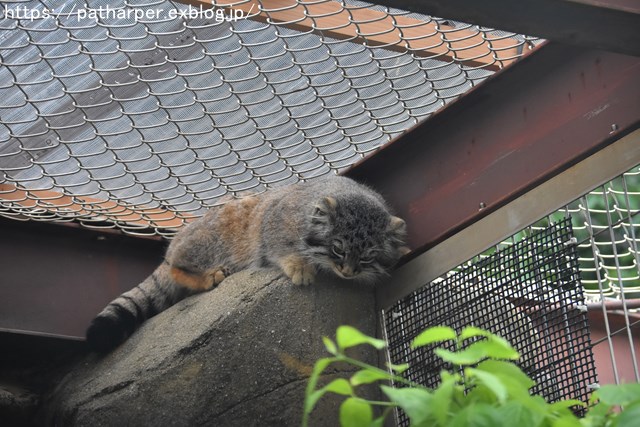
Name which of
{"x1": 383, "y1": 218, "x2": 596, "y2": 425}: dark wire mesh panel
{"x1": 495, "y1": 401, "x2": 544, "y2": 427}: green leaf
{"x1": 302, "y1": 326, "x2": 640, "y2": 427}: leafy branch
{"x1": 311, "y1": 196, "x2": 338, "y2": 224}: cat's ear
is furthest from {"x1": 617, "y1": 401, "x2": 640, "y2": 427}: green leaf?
{"x1": 311, "y1": 196, "x2": 338, "y2": 224}: cat's ear

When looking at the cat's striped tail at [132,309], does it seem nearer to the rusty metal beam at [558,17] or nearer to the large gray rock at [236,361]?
the large gray rock at [236,361]

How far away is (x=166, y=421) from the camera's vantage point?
4.34 metres

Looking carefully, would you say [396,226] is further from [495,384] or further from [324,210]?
[495,384]

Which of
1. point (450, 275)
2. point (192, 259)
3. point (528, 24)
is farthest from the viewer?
point (192, 259)

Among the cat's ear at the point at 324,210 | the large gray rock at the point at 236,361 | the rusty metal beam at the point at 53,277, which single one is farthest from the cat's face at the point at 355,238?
the rusty metal beam at the point at 53,277

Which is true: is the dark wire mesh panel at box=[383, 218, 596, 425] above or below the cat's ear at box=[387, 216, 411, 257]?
below

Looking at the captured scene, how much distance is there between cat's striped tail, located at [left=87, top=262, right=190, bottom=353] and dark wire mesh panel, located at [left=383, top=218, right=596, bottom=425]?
134cm

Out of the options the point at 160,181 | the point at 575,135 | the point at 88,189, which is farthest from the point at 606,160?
the point at 88,189

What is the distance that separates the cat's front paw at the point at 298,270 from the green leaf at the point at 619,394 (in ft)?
8.73

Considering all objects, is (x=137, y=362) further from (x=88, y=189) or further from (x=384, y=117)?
(x=384, y=117)

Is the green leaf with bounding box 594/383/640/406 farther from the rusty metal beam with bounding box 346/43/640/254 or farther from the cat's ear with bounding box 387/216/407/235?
the cat's ear with bounding box 387/216/407/235

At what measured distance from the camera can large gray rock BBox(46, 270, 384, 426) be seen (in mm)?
4230

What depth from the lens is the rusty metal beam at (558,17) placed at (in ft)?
9.92

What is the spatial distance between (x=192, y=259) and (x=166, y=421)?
3.09ft
